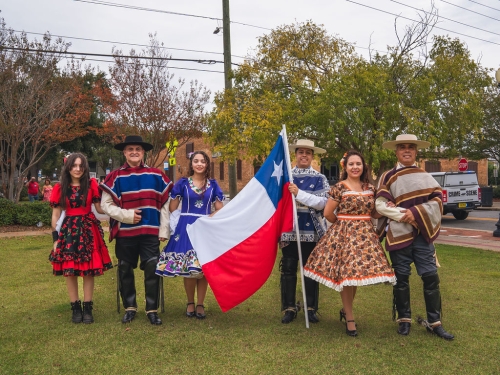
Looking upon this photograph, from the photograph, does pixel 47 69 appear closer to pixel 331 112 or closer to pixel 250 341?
pixel 331 112

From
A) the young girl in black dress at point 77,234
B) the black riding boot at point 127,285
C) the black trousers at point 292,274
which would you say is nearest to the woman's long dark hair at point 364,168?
the black trousers at point 292,274

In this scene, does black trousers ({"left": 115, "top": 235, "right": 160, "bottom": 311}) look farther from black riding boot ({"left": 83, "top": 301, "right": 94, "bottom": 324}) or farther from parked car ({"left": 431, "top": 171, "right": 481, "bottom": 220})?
parked car ({"left": 431, "top": 171, "right": 481, "bottom": 220})

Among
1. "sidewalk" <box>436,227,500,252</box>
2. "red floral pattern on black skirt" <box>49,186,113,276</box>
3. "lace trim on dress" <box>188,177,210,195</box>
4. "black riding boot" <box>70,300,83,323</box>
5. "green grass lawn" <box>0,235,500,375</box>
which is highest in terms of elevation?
"lace trim on dress" <box>188,177,210,195</box>

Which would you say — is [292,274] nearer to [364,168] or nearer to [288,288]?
[288,288]

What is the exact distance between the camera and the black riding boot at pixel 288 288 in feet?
17.3

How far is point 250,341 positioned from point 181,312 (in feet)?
4.34

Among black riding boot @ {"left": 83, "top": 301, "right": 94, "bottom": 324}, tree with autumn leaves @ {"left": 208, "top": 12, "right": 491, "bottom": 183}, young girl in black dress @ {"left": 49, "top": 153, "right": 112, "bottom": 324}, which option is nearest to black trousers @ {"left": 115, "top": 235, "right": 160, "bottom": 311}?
young girl in black dress @ {"left": 49, "top": 153, "right": 112, "bottom": 324}

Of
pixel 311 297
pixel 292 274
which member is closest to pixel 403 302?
pixel 311 297

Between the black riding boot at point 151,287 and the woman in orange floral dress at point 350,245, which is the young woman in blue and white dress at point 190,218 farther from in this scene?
the woman in orange floral dress at point 350,245

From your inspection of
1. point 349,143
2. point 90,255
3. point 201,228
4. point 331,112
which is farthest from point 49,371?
point 349,143

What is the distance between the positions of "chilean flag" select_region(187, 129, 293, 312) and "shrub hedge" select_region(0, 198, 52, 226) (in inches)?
475

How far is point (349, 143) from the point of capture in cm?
1247

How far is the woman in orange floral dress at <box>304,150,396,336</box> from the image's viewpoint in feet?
14.9

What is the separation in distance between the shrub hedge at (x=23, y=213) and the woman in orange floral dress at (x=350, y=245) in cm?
1291
